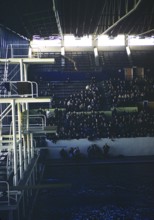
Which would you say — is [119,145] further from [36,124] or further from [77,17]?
[77,17]

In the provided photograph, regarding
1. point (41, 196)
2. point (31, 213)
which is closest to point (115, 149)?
point (41, 196)

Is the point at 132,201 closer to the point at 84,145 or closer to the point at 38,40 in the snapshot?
the point at 84,145

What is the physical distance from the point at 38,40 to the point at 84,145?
45.1ft

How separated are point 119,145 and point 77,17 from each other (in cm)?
932

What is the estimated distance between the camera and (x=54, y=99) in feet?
81.5

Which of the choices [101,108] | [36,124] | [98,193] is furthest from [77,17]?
[98,193]

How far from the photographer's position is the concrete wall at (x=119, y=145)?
827 inches

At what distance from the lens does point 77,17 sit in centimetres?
2494

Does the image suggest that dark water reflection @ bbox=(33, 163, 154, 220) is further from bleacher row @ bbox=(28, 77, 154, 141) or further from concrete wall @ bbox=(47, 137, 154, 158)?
bleacher row @ bbox=(28, 77, 154, 141)

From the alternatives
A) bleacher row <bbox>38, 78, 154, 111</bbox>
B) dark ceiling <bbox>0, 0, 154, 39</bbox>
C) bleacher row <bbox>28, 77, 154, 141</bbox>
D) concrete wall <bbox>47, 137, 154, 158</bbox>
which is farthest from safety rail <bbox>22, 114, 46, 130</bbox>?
dark ceiling <bbox>0, 0, 154, 39</bbox>

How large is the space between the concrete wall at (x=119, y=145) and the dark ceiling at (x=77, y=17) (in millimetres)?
7395

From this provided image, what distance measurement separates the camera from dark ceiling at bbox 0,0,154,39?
1962cm

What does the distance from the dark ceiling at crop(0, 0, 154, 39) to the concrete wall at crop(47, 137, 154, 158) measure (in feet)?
24.3

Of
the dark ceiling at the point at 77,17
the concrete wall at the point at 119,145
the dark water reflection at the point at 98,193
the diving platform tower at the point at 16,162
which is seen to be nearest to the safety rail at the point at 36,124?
the diving platform tower at the point at 16,162
